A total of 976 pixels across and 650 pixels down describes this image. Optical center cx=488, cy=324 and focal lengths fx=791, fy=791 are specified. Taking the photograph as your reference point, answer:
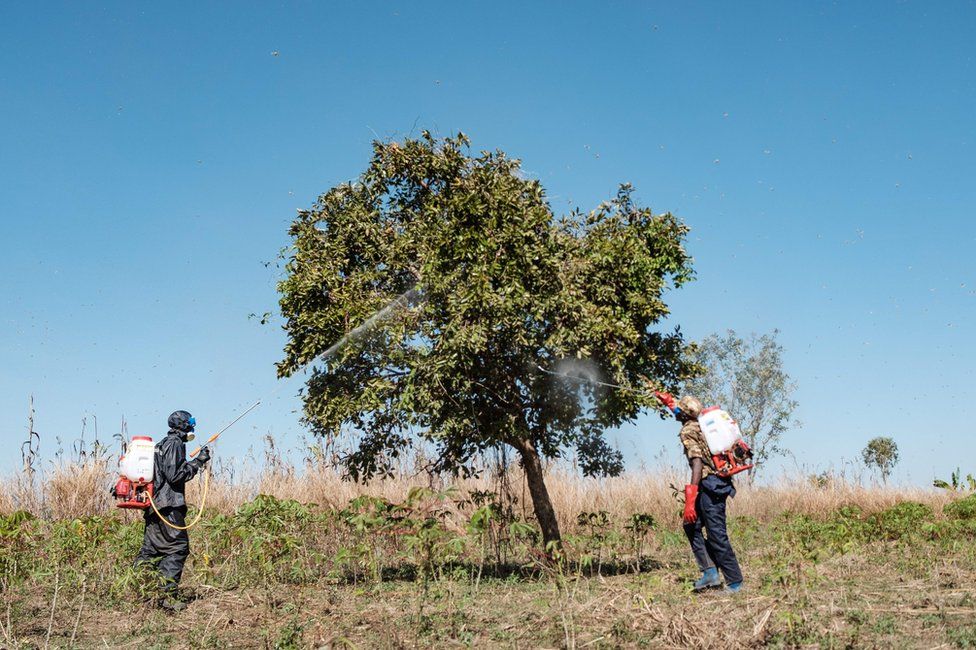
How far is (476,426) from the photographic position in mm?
10445

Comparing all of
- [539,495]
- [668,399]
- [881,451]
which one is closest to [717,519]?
[668,399]

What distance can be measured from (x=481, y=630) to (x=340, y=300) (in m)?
4.86

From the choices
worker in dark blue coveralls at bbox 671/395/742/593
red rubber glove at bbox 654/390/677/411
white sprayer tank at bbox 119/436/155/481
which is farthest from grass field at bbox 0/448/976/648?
red rubber glove at bbox 654/390/677/411

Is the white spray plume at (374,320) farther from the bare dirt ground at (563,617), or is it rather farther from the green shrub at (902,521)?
the green shrub at (902,521)

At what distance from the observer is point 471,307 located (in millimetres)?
9469

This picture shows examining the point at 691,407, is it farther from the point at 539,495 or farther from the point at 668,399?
the point at 539,495

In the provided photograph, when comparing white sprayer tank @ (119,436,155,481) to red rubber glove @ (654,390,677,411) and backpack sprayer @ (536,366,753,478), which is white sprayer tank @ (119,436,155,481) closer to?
red rubber glove @ (654,390,677,411)

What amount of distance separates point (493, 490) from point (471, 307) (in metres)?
7.16

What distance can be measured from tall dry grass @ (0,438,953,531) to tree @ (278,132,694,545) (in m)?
2.63

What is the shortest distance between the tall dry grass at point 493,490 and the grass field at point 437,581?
0.19ft

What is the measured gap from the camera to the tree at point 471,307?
9.73 metres

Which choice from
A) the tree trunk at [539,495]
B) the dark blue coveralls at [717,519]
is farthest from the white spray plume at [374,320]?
the dark blue coveralls at [717,519]

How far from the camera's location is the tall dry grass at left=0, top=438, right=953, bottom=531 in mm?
14781

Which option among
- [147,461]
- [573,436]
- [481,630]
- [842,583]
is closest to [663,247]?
[573,436]
